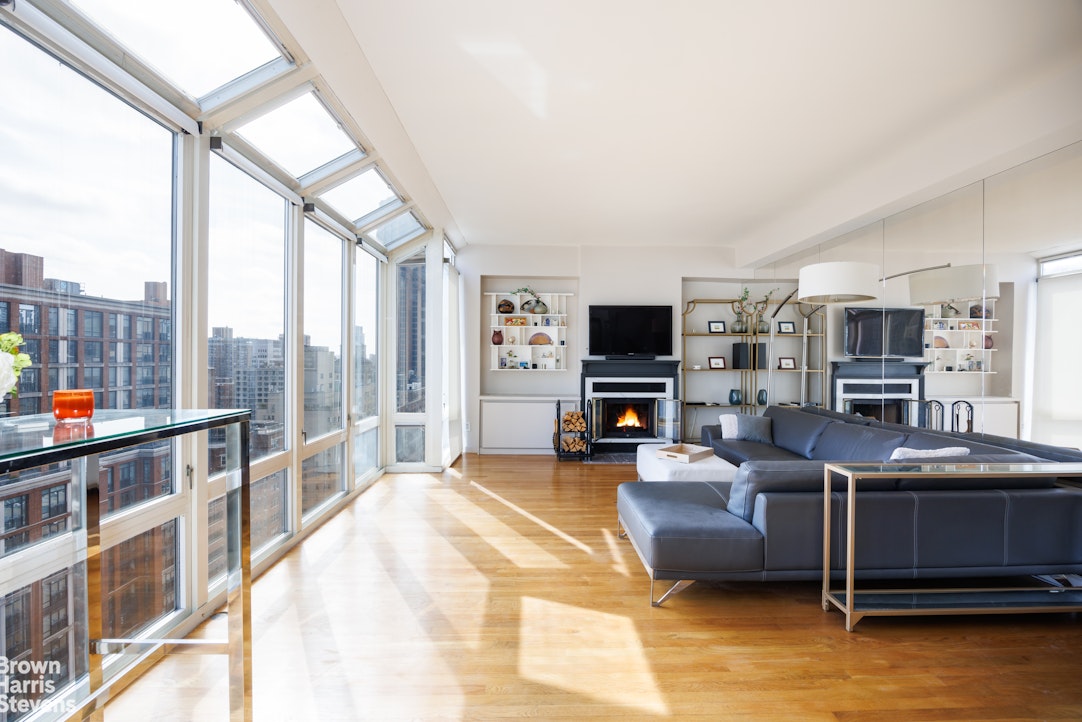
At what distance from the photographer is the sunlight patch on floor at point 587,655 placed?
6.26ft

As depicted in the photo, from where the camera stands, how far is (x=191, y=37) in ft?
6.59

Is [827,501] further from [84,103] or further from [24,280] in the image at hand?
[84,103]

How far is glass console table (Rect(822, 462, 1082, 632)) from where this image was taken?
7.58ft

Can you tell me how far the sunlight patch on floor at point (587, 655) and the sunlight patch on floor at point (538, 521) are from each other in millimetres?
848

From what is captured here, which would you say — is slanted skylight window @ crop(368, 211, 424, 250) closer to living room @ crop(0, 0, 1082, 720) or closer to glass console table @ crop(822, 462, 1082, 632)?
living room @ crop(0, 0, 1082, 720)

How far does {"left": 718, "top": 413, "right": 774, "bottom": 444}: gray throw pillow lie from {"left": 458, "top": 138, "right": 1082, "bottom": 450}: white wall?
1147 mm

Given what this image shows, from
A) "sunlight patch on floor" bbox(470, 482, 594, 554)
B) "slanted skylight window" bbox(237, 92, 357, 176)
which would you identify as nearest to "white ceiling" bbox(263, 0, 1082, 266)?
"slanted skylight window" bbox(237, 92, 357, 176)

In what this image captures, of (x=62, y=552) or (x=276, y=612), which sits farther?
(x=276, y=612)

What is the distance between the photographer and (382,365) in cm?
537

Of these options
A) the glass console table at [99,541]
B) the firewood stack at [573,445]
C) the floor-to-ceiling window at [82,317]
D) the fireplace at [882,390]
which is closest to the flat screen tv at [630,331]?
the firewood stack at [573,445]

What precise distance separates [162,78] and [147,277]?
0.84 m

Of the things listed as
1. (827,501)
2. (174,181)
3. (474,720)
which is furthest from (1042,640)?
(174,181)

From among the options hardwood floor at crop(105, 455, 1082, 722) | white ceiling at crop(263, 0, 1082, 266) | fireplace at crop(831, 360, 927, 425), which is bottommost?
hardwood floor at crop(105, 455, 1082, 722)

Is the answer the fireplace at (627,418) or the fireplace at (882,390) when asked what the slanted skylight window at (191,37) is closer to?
the fireplace at (882,390)
